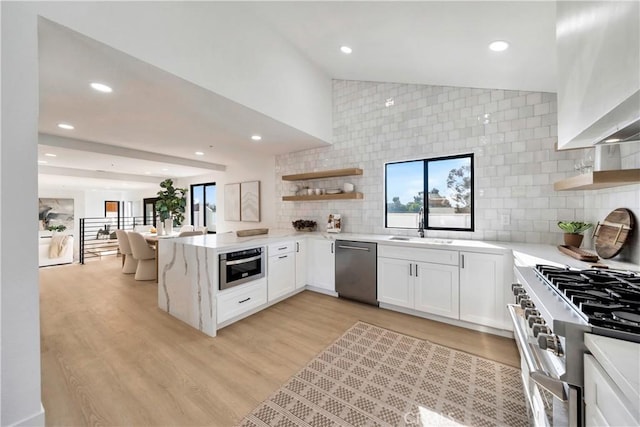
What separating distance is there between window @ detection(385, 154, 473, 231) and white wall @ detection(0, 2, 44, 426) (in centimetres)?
361

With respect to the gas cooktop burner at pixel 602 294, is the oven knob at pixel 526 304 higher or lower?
lower

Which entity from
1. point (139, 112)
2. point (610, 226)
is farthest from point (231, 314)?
point (610, 226)

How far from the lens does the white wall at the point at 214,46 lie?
5.47 feet

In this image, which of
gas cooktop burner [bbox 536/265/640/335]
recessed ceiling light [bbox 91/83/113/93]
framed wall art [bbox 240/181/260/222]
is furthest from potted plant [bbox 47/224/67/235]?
gas cooktop burner [bbox 536/265/640/335]

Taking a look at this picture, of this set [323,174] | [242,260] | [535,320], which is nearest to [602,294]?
[535,320]

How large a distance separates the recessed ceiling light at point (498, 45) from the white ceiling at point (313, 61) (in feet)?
0.16

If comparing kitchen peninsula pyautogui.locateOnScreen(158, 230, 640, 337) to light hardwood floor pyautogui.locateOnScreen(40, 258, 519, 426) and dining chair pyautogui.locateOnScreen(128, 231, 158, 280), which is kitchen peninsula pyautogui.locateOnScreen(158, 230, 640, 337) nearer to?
light hardwood floor pyautogui.locateOnScreen(40, 258, 519, 426)

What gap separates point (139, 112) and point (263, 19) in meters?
1.75

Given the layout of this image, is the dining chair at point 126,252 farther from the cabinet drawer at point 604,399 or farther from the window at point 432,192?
the cabinet drawer at point 604,399

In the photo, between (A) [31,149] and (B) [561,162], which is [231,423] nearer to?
(A) [31,149]

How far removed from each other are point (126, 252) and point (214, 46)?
4605mm

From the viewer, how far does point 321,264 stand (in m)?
3.82

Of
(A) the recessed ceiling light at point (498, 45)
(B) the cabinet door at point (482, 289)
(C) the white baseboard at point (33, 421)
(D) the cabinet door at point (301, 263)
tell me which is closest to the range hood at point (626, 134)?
(A) the recessed ceiling light at point (498, 45)

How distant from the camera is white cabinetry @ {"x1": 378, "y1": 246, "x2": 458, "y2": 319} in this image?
2754mm
